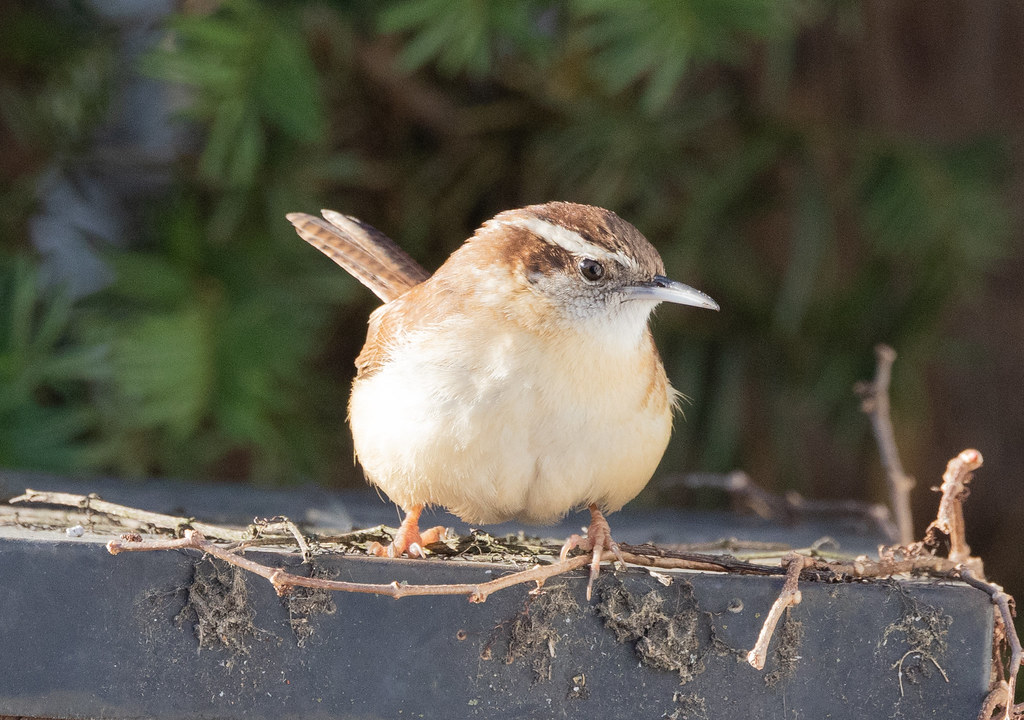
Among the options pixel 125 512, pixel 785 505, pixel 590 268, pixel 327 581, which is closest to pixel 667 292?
pixel 590 268

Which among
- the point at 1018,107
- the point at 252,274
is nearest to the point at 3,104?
the point at 252,274

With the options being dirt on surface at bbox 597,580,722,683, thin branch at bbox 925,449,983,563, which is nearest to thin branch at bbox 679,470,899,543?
thin branch at bbox 925,449,983,563

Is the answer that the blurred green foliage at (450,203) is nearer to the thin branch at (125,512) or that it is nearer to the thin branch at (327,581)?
the thin branch at (125,512)

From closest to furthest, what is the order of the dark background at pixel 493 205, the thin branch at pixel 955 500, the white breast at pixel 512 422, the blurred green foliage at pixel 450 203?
the thin branch at pixel 955 500 < the white breast at pixel 512 422 < the blurred green foliage at pixel 450 203 < the dark background at pixel 493 205

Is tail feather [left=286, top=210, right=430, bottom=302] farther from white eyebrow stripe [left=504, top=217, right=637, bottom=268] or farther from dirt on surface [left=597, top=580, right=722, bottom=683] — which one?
dirt on surface [left=597, top=580, right=722, bottom=683]

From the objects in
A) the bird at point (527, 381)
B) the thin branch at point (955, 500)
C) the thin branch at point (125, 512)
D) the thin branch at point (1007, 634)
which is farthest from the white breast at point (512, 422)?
the thin branch at point (1007, 634)

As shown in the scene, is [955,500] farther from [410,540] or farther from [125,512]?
[125,512]
